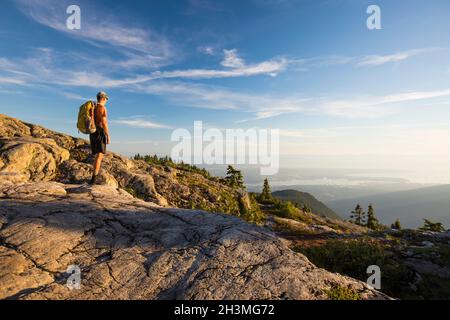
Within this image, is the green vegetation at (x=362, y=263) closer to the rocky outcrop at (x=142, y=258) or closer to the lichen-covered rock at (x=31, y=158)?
the rocky outcrop at (x=142, y=258)

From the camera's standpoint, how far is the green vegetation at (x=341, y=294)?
6825 millimetres

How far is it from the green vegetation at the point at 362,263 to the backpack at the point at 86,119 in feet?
46.7

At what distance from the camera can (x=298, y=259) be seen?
8.41 metres

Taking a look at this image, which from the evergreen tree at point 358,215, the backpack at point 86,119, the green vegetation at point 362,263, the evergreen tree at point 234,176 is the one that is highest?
the backpack at point 86,119

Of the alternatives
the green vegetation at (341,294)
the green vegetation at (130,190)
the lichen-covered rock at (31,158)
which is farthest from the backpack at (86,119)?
the green vegetation at (341,294)

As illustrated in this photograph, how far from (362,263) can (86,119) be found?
16.3 m

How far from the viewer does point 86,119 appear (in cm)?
1345

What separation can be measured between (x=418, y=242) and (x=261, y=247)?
2394 centimetres

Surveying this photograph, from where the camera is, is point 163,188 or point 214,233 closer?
point 214,233

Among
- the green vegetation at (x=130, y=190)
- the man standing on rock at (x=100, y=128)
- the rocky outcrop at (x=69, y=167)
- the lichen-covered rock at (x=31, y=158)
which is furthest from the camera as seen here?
the green vegetation at (x=130, y=190)

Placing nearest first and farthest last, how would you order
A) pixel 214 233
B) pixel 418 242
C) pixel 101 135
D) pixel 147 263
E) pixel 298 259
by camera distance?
pixel 147 263 → pixel 298 259 → pixel 214 233 → pixel 101 135 → pixel 418 242
